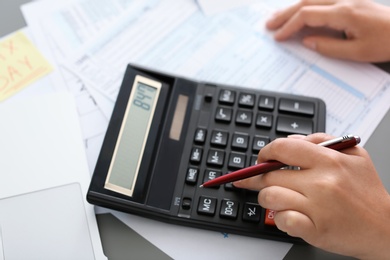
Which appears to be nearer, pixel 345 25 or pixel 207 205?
pixel 207 205

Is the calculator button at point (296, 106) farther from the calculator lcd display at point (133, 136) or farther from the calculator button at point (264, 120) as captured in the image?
the calculator lcd display at point (133, 136)

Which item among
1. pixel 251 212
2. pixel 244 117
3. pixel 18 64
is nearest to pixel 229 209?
pixel 251 212

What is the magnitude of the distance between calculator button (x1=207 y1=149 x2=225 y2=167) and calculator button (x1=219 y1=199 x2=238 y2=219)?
0.05 meters

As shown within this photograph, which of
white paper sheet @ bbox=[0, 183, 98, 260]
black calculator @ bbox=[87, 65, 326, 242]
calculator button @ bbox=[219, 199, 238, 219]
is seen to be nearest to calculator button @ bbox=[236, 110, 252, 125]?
black calculator @ bbox=[87, 65, 326, 242]

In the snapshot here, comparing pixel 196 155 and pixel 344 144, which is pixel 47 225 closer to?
pixel 196 155

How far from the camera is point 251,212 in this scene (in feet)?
1.88

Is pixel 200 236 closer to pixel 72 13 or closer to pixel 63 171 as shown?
pixel 63 171

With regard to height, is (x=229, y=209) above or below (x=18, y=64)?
below

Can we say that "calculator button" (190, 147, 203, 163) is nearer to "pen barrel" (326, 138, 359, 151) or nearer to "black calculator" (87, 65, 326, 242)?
"black calculator" (87, 65, 326, 242)

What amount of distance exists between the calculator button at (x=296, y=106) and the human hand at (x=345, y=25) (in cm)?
12

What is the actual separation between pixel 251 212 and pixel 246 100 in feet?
0.50

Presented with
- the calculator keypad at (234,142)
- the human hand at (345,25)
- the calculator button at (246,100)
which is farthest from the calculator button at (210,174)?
the human hand at (345,25)

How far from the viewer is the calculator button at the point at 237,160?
600 millimetres

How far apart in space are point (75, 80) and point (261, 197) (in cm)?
32
